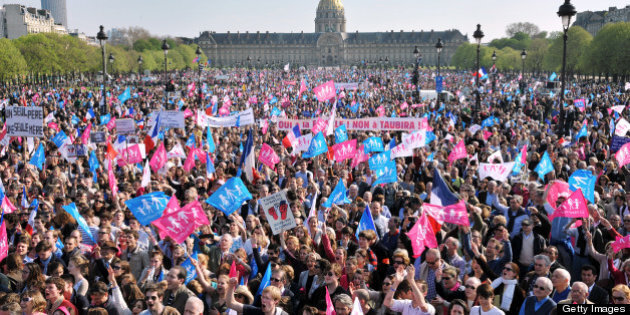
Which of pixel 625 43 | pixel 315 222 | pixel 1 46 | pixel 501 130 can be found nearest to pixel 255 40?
pixel 1 46

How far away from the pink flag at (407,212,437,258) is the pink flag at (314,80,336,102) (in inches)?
412

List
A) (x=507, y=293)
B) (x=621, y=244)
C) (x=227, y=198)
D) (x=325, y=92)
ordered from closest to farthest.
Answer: (x=507, y=293), (x=621, y=244), (x=227, y=198), (x=325, y=92)

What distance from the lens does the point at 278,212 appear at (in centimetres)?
706

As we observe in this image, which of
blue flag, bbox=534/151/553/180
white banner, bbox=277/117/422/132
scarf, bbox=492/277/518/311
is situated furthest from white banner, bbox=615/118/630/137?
scarf, bbox=492/277/518/311

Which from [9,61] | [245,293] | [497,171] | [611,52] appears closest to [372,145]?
[497,171]

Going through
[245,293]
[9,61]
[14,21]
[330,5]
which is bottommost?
[245,293]

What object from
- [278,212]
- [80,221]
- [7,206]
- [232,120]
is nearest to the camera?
[278,212]

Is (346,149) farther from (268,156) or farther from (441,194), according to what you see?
(441,194)

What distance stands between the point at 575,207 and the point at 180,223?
431 cm

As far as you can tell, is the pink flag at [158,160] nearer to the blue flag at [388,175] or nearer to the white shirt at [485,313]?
the blue flag at [388,175]

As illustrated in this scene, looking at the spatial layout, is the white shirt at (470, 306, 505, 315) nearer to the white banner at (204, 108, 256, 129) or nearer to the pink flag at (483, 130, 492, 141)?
the pink flag at (483, 130, 492, 141)

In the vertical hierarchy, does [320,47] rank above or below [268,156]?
above

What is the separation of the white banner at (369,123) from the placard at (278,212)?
27.4 ft

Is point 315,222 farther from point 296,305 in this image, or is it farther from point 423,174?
point 423,174
